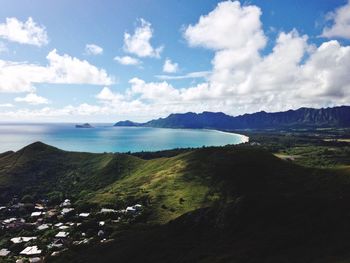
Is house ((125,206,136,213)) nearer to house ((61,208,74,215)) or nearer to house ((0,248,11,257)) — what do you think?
house ((61,208,74,215))

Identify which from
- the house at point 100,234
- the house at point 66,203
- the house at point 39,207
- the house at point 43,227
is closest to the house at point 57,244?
the house at point 100,234

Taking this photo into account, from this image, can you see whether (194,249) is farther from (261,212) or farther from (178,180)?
(178,180)

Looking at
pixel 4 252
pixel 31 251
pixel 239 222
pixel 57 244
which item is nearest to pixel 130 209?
pixel 57 244

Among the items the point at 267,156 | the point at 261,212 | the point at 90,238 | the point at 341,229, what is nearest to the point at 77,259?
the point at 90,238

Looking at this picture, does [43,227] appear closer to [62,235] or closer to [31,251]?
[62,235]

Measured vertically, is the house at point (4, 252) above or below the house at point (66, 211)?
below

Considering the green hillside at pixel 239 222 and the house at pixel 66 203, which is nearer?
the green hillside at pixel 239 222

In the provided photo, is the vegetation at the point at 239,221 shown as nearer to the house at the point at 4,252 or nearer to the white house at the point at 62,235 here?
the white house at the point at 62,235
